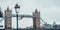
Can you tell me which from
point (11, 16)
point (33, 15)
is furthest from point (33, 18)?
point (11, 16)

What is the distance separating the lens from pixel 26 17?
62.6 m

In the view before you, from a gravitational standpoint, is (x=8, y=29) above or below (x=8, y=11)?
below

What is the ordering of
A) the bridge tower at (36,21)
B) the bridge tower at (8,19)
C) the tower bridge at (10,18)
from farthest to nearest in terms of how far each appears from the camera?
the bridge tower at (36,21) → the tower bridge at (10,18) → the bridge tower at (8,19)

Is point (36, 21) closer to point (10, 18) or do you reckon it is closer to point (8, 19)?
point (10, 18)

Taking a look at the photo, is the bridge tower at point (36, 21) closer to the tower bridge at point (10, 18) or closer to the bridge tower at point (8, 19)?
the tower bridge at point (10, 18)

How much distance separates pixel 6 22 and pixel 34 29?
7404mm

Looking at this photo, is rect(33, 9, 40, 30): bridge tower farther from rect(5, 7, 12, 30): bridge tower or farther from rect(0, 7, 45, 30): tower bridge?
rect(5, 7, 12, 30): bridge tower

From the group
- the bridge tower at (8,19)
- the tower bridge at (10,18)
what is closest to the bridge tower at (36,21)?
the tower bridge at (10,18)

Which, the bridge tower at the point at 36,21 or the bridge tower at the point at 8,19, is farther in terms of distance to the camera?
the bridge tower at the point at 36,21

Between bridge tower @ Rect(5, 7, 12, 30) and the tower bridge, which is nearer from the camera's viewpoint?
bridge tower @ Rect(5, 7, 12, 30)

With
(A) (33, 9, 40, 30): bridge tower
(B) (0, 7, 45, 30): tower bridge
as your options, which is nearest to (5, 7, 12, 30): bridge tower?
(B) (0, 7, 45, 30): tower bridge

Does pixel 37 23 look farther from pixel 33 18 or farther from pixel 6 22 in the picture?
pixel 6 22

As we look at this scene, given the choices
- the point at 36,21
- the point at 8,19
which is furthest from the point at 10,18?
the point at 36,21

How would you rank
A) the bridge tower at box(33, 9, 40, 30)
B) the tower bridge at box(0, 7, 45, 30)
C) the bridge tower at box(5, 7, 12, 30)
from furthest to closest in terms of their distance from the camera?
the bridge tower at box(33, 9, 40, 30) → the tower bridge at box(0, 7, 45, 30) → the bridge tower at box(5, 7, 12, 30)
